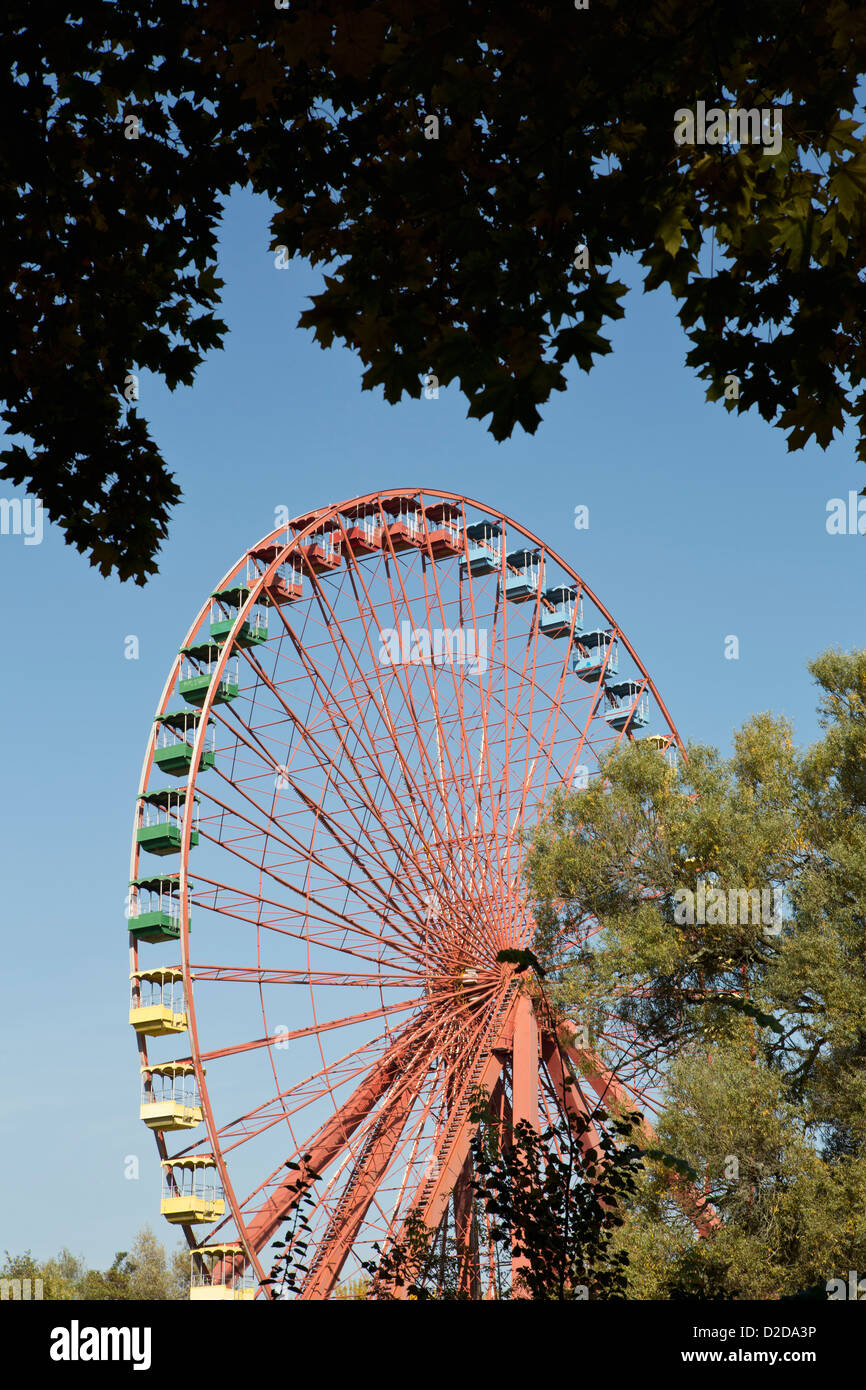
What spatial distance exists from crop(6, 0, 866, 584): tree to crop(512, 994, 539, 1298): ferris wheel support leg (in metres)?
16.2

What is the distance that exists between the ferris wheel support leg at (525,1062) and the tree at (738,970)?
191 cm

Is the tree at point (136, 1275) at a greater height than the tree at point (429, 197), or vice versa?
the tree at point (429, 197)

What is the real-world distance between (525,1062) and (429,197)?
18535 mm

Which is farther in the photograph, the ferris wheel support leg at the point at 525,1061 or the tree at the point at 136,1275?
the tree at the point at 136,1275

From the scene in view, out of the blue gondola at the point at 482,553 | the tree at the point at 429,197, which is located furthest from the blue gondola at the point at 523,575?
the tree at the point at 429,197

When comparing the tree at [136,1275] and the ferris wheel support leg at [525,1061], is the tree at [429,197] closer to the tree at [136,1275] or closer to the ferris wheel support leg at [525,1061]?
the ferris wheel support leg at [525,1061]

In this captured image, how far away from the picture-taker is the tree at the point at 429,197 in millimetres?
→ 4629

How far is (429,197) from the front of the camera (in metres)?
5.01

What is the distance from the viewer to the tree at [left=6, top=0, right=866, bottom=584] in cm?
463

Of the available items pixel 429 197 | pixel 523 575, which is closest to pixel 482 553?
pixel 523 575

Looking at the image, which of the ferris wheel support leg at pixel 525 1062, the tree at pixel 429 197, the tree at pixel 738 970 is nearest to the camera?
the tree at pixel 429 197

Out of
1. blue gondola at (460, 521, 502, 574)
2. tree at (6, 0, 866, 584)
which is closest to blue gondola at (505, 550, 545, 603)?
blue gondola at (460, 521, 502, 574)

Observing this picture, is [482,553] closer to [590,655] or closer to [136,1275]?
[590,655]
